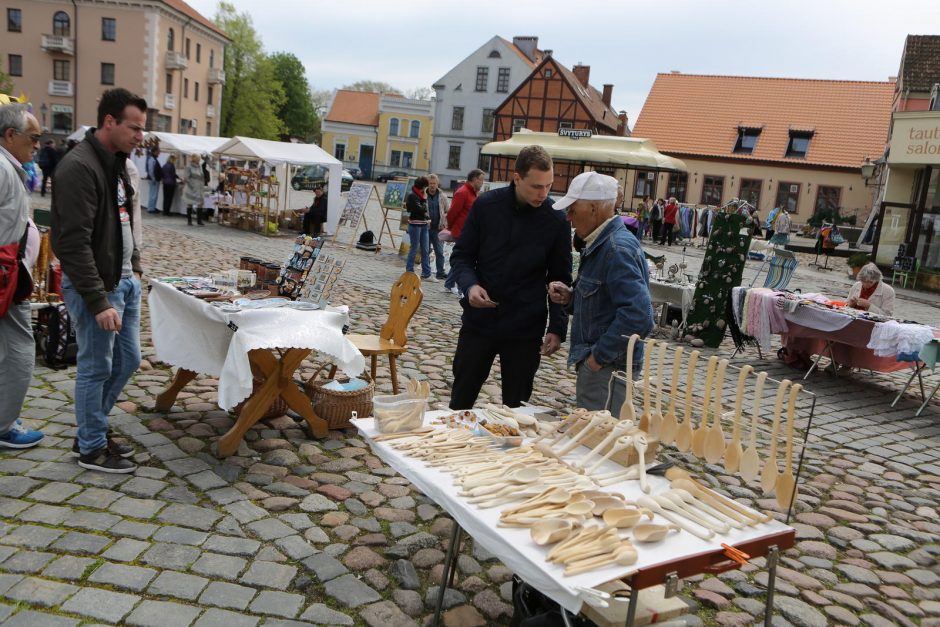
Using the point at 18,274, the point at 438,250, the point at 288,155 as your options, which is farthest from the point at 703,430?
the point at 288,155

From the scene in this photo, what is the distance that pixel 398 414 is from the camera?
318cm

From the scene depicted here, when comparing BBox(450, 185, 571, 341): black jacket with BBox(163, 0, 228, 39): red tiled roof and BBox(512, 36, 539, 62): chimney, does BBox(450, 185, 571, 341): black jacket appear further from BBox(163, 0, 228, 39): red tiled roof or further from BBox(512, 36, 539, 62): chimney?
BBox(512, 36, 539, 62): chimney

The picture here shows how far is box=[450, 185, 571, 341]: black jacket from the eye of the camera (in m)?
4.05

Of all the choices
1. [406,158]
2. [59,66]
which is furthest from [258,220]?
[406,158]

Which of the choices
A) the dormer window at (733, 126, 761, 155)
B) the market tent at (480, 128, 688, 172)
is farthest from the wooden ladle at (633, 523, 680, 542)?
the dormer window at (733, 126, 761, 155)

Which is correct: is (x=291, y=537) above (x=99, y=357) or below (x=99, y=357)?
below

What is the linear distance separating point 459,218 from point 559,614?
9.70m

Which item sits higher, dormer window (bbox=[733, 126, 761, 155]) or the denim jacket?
dormer window (bbox=[733, 126, 761, 155])

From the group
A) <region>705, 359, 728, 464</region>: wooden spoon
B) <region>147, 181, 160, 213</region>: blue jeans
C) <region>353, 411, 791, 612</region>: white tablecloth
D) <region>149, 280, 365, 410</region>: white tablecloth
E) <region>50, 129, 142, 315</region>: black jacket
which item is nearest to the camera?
<region>353, 411, 791, 612</region>: white tablecloth

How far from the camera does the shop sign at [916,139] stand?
64.9ft

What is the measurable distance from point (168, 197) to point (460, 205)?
474 inches

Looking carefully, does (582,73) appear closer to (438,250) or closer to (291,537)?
(438,250)

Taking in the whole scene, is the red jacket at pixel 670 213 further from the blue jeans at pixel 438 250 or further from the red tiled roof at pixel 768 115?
the blue jeans at pixel 438 250

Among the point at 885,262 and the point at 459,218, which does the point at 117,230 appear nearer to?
the point at 459,218
